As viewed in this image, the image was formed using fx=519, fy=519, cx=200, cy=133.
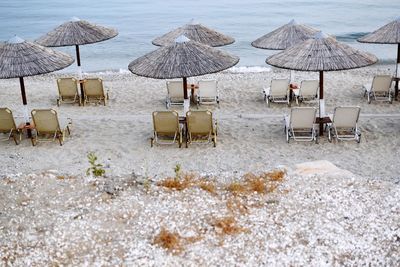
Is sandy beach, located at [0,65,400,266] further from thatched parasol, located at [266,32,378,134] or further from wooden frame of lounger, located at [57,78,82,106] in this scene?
wooden frame of lounger, located at [57,78,82,106]

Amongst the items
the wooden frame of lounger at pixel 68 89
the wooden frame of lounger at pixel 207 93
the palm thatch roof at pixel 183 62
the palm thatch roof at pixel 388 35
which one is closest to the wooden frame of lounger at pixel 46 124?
the palm thatch roof at pixel 183 62

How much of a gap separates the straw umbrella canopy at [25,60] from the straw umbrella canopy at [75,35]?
2316 millimetres

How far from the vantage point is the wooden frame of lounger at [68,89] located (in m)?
12.4

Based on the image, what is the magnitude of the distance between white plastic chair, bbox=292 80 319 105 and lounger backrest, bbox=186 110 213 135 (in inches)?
130

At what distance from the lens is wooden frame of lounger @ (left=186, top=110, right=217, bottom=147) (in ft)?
30.8

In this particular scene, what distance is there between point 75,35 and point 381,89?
737 cm

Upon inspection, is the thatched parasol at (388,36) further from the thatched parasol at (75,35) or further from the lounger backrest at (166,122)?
the thatched parasol at (75,35)

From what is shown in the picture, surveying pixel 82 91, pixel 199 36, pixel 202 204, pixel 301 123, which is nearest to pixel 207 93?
pixel 199 36

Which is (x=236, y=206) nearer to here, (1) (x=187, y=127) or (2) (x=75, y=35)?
(1) (x=187, y=127)

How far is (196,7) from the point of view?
2095 inches

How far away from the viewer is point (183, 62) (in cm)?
Result: 944

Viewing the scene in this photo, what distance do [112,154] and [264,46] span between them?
5.05 meters

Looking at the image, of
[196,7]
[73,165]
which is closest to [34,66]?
[73,165]

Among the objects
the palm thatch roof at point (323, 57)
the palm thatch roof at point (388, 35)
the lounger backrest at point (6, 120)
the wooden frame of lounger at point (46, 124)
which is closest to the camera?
the palm thatch roof at point (323, 57)
